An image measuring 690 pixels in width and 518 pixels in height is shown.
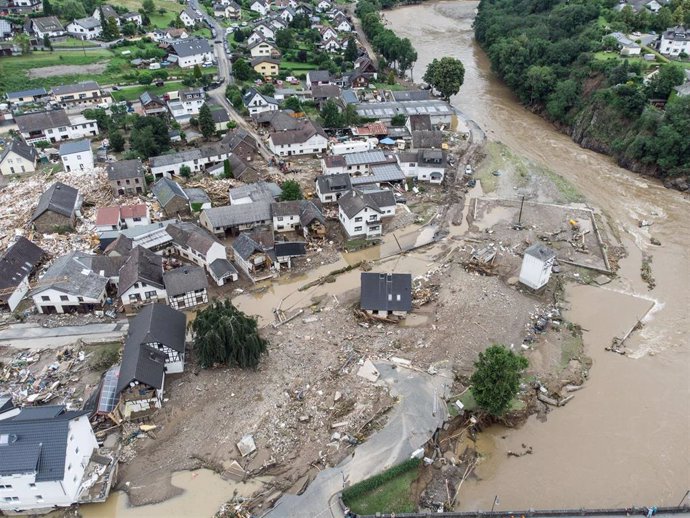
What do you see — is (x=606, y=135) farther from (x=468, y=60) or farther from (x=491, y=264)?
(x=468, y=60)

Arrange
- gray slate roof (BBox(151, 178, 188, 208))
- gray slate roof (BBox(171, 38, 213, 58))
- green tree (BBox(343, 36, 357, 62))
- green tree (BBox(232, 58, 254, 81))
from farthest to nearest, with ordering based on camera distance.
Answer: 1. green tree (BBox(343, 36, 357, 62))
2. gray slate roof (BBox(171, 38, 213, 58))
3. green tree (BBox(232, 58, 254, 81))
4. gray slate roof (BBox(151, 178, 188, 208))

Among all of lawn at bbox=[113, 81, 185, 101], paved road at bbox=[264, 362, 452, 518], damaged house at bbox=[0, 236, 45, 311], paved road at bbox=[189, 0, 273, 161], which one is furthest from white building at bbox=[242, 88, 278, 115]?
paved road at bbox=[264, 362, 452, 518]

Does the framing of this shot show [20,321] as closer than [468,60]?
Yes

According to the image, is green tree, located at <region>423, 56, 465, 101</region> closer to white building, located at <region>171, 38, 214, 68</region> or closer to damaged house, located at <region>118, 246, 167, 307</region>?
white building, located at <region>171, 38, 214, 68</region>

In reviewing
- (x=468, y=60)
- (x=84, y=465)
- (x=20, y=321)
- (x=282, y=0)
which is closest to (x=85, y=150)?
(x=20, y=321)

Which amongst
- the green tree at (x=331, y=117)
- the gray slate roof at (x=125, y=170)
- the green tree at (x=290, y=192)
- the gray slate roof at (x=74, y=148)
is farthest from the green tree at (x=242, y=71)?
the green tree at (x=290, y=192)
